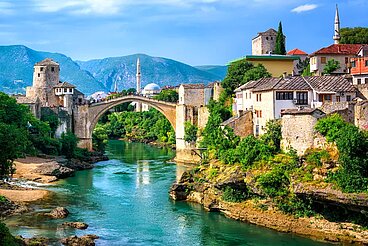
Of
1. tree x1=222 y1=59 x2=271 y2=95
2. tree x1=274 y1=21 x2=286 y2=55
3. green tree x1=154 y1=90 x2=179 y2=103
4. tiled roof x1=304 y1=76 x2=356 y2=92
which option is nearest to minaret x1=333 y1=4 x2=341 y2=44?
tree x1=274 y1=21 x2=286 y2=55

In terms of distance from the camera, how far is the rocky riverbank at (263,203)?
27047 mm

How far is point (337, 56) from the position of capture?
153 ft

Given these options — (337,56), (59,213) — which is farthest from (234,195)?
(337,56)

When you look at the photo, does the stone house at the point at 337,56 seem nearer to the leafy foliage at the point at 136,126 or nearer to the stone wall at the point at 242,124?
the stone wall at the point at 242,124

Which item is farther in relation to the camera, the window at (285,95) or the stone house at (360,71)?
the stone house at (360,71)

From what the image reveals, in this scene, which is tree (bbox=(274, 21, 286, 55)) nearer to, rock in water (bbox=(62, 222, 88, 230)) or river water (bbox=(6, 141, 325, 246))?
river water (bbox=(6, 141, 325, 246))

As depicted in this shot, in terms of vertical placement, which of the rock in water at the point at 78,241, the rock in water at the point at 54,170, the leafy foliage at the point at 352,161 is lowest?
the rock in water at the point at 78,241

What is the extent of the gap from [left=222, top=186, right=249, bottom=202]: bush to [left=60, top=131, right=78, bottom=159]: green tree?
81.8 ft

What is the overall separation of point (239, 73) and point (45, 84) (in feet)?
70.5

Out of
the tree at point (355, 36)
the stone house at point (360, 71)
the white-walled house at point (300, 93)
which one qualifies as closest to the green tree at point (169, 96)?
the tree at point (355, 36)

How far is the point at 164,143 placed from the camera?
75.6 meters

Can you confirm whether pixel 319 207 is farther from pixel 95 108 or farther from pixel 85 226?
pixel 95 108

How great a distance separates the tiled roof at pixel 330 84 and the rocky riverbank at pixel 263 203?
7.42 m

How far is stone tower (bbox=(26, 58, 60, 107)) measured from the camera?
61.4m
